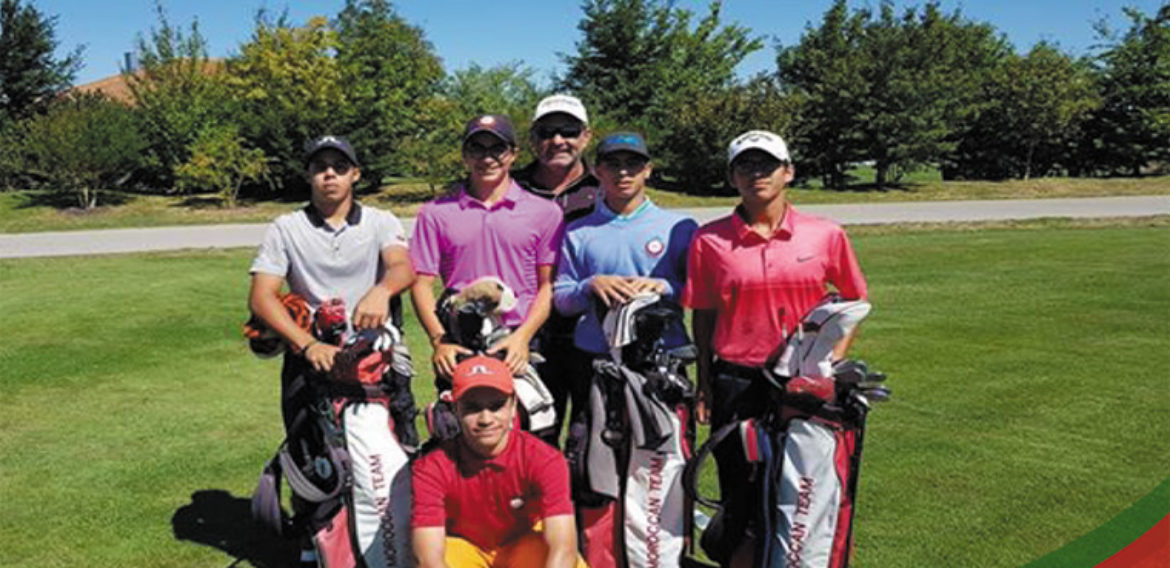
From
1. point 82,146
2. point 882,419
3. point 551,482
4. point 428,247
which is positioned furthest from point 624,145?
point 82,146

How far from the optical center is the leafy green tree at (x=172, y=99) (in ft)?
99.5

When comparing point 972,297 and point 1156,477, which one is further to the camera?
point 972,297

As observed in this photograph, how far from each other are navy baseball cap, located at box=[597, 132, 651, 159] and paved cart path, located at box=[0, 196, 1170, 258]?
16849 mm

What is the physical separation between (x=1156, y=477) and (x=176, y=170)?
92.7 feet

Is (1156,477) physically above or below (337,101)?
below

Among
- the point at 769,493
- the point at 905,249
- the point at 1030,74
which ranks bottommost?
the point at 905,249

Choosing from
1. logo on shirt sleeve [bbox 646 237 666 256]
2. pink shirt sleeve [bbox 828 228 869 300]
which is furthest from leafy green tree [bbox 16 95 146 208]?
pink shirt sleeve [bbox 828 228 869 300]

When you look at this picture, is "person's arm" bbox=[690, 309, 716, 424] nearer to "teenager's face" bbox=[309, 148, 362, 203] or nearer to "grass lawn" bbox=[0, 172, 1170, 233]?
"teenager's face" bbox=[309, 148, 362, 203]

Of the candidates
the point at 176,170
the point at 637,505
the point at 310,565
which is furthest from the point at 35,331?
the point at 176,170

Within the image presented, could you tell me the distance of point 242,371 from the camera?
8633 mm

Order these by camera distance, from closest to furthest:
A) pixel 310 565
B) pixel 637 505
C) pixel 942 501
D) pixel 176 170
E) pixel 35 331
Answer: pixel 637 505
pixel 310 565
pixel 942 501
pixel 35 331
pixel 176 170

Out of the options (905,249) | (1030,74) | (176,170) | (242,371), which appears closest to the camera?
(242,371)

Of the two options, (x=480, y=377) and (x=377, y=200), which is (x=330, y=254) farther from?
(x=377, y=200)

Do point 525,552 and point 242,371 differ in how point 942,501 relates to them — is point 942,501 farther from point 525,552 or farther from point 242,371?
point 242,371
